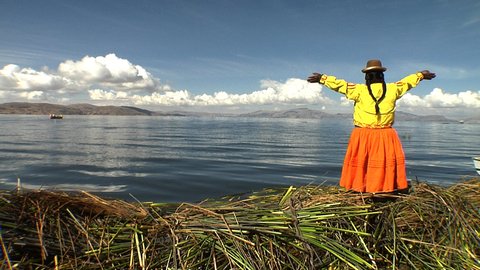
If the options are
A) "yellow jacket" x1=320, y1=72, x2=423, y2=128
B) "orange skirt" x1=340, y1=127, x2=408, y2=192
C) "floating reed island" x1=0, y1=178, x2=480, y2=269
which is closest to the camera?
"floating reed island" x1=0, y1=178, x2=480, y2=269

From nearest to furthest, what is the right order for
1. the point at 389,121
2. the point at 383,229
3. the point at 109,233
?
the point at 109,233, the point at 383,229, the point at 389,121

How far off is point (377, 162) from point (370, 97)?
3.88ft

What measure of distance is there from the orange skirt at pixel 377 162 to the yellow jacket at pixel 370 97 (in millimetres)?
169

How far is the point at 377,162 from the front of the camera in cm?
532

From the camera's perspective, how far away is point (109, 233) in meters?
4.11

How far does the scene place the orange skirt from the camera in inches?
208

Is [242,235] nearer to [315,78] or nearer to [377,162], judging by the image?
[377,162]

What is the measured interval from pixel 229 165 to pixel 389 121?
17928mm

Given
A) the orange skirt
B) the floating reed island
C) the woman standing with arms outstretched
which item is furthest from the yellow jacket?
the floating reed island

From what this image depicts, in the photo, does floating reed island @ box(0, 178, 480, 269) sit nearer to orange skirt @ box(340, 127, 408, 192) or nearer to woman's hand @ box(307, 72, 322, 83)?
orange skirt @ box(340, 127, 408, 192)

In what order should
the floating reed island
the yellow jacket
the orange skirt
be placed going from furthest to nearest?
the yellow jacket < the orange skirt < the floating reed island

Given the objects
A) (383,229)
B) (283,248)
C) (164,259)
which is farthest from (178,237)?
(383,229)

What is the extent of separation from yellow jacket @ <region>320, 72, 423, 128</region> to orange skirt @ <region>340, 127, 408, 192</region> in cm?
17

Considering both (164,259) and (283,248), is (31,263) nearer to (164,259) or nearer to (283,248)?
(164,259)
